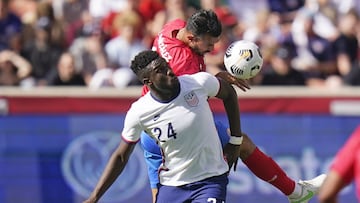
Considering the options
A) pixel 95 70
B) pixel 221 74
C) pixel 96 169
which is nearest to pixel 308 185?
pixel 221 74

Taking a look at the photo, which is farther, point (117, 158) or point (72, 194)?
point (72, 194)

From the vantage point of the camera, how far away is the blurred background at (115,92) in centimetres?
1359

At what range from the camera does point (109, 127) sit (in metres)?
13.7

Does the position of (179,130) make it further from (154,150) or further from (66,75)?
(66,75)

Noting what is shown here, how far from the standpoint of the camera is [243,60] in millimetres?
9078

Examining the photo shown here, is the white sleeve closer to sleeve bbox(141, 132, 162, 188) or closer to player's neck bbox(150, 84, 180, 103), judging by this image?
player's neck bbox(150, 84, 180, 103)

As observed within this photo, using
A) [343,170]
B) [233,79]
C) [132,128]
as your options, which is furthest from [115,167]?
[343,170]

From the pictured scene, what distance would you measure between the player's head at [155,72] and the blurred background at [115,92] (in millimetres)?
5171

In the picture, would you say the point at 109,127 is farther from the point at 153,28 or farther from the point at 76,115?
the point at 153,28

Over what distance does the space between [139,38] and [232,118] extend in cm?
644

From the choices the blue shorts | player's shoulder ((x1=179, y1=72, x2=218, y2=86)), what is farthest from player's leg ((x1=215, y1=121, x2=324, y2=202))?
player's shoulder ((x1=179, y1=72, x2=218, y2=86))

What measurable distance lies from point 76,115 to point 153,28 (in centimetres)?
225

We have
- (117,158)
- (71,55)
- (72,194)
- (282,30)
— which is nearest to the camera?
(117,158)

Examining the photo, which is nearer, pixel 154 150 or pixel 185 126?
pixel 185 126
